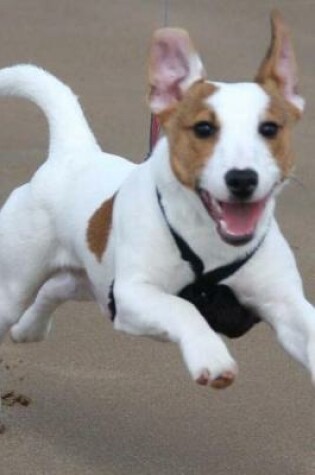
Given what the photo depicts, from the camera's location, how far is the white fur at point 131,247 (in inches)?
189

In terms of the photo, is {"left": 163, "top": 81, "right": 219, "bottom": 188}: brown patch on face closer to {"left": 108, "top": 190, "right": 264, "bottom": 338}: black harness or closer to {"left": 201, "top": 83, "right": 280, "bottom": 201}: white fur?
{"left": 201, "top": 83, "right": 280, "bottom": 201}: white fur

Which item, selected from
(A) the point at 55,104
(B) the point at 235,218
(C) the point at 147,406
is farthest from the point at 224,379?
(A) the point at 55,104

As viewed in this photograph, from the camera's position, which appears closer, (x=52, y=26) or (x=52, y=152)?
(x=52, y=152)

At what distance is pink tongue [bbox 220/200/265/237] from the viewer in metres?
4.77

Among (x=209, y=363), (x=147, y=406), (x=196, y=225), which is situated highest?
(x=196, y=225)

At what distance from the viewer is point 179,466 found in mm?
Result: 5809

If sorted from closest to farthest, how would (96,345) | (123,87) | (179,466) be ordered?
(179,466) → (96,345) → (123,87)

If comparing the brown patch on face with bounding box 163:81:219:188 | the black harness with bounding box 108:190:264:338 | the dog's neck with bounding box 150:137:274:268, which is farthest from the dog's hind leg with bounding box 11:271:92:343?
the brown patch on face with bounding box 163:81:219:188

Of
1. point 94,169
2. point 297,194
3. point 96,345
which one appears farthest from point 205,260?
point 297,194

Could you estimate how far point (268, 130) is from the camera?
15.9 ft

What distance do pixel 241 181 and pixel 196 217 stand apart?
49 cm

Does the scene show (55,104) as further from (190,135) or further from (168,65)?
(190,135)

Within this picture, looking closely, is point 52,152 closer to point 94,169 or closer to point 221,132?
point 94,169

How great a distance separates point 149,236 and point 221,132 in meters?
0.51
